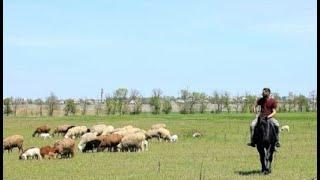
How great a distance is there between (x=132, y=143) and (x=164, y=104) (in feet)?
209

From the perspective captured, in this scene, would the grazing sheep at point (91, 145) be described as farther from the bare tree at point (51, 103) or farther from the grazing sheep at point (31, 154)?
the bare tree at point (51, 103)

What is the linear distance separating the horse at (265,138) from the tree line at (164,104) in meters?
69.6

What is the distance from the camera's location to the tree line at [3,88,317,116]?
280 ft

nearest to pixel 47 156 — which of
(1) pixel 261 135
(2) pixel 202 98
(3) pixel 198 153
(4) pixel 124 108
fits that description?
(3) pixel 198 153

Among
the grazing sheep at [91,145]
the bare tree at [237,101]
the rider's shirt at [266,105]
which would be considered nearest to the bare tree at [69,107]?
the bare tree at [237,101]

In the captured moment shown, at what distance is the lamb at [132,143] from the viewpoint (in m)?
22.5

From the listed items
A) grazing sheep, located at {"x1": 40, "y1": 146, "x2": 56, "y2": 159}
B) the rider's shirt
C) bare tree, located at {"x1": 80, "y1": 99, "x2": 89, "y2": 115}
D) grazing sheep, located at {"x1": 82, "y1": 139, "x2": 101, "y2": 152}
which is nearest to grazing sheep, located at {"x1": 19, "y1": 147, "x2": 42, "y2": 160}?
grazing sheep, located at {"x1": 40, "y1": 146, "x2": 56, "y2": 159}

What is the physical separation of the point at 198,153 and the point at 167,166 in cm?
471

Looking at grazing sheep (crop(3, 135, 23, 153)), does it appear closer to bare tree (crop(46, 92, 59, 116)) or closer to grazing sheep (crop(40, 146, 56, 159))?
grazing sheep (crop(40, 146, 56, 159))

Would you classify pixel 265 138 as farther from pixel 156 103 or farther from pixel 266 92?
pixel 156 103

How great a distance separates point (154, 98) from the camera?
8619cm

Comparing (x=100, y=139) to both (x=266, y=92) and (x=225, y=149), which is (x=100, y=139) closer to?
(x=225, y=149)

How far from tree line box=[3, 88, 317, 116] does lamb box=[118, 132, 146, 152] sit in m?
60.9

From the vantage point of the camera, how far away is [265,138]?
14297 millimetres
